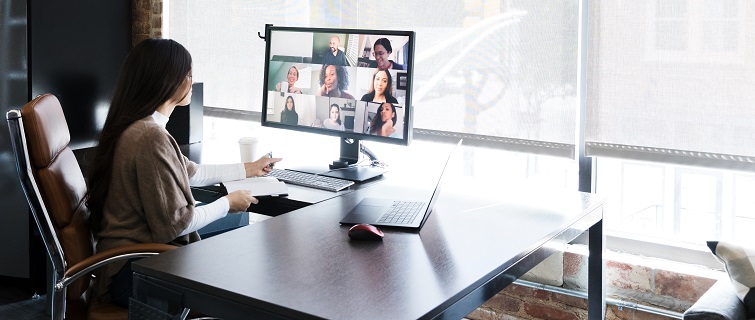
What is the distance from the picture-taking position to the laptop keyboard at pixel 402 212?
217 cm

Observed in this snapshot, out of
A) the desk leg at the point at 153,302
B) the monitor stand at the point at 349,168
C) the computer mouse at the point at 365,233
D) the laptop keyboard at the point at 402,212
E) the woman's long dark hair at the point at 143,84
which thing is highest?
the woman's long dark hair at the point at 143,84

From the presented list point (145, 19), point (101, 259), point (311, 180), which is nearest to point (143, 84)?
point (101, 259)

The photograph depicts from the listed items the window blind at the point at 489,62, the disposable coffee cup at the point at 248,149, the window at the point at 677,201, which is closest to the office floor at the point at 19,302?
the disposable coffee cup at the point at 248,149

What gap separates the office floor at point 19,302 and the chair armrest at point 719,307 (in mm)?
2697

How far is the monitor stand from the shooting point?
282cm

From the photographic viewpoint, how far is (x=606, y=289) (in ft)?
9.46

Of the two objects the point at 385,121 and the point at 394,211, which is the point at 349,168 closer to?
the point at 385,121

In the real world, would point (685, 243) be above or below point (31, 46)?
below

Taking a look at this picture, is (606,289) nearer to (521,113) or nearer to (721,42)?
(521,113)

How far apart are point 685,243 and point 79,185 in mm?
2148

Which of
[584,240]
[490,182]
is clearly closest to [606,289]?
[584,240]

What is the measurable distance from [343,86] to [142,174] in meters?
0.92

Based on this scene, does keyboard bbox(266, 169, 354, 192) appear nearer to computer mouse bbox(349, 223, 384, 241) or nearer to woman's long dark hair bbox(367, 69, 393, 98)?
woman's long dark hair bbox(367, 69, 393, 98)

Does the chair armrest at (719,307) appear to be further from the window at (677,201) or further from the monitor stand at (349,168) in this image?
the monitor stand at (349,168)
